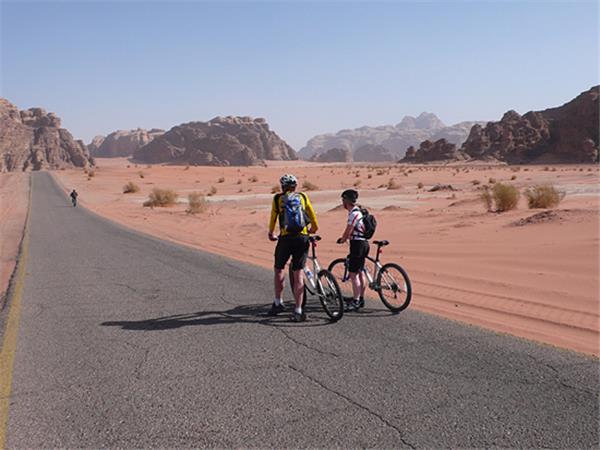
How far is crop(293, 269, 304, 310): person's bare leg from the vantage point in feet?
23.8

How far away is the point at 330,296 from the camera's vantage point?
297 inches

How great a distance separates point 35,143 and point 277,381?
17178 centimetres

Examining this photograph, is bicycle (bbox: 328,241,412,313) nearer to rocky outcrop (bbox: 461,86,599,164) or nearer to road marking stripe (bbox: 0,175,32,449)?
road marking stripe (bbox: 0,175,32,449)

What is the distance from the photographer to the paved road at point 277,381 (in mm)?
4254

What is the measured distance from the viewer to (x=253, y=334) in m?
6.84

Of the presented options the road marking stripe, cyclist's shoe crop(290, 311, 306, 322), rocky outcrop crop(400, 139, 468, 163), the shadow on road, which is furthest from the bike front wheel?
rocky outcrop crop(400, 139, 468, 163)

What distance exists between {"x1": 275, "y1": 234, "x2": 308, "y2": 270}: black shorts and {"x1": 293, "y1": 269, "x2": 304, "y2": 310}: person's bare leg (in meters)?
0.09

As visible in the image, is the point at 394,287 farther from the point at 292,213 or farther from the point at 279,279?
the point at 292,213

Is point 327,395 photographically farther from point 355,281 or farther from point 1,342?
point 1,342

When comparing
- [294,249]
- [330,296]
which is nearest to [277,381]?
[294,249]

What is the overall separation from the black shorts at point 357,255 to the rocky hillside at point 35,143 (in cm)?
14911

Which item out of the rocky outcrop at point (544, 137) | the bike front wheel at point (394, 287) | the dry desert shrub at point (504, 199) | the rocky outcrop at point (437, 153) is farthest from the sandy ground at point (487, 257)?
the rocky outcrop at point (437, 153)

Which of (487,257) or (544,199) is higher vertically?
(544,199)

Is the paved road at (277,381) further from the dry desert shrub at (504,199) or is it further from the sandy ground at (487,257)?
the dry desert shrub at (504,199)
